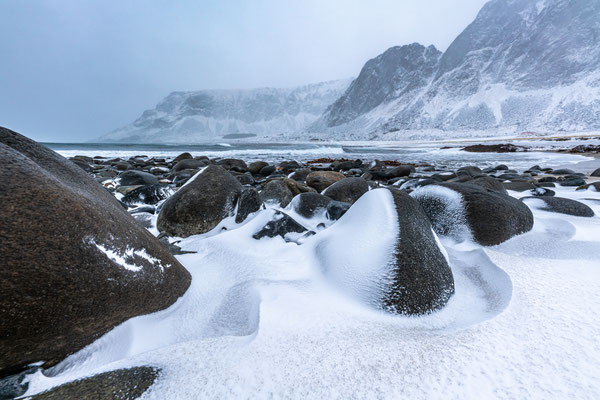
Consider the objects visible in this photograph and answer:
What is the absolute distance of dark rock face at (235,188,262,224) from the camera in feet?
10.9

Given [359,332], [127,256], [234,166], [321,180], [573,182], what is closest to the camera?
[359,332]

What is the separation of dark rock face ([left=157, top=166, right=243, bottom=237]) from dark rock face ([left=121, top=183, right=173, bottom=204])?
1349mm

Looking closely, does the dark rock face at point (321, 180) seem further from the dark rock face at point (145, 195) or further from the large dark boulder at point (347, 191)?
the dark rock face at point (145, 195)

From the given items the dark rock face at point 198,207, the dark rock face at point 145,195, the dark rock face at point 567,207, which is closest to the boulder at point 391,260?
the dark rock face at point 198,207

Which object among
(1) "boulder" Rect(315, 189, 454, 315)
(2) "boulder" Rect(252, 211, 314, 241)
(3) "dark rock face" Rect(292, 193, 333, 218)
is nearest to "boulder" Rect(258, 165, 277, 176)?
(3) "dark rock face" Rect(292, 193, 333, 218)

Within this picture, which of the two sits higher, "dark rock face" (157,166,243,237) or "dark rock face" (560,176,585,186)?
"dark rock face" (157,166,243,237)

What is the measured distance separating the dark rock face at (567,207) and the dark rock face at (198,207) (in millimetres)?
3987

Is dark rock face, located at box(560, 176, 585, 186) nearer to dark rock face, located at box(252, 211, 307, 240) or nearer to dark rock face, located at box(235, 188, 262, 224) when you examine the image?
dark rock face, located at box(252, 211, 307, 240)

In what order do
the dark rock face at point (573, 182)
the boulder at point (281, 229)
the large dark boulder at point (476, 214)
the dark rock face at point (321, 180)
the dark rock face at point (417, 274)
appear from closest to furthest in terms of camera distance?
1. the dark rock face at point (417, 274)
2. the large dark boulder at point (476, 214)
3. the boulder at point (281, 229)
4. the dark rock face at point (321, 180)
5. the dark rock face at point (573, 182)

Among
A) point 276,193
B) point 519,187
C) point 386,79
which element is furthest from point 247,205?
point 386,79

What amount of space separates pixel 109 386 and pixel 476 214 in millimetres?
2903

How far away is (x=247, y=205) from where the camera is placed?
3.38 m

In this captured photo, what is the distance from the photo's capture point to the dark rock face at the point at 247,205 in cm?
333

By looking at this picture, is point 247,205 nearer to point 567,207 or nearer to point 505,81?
point 567,207
